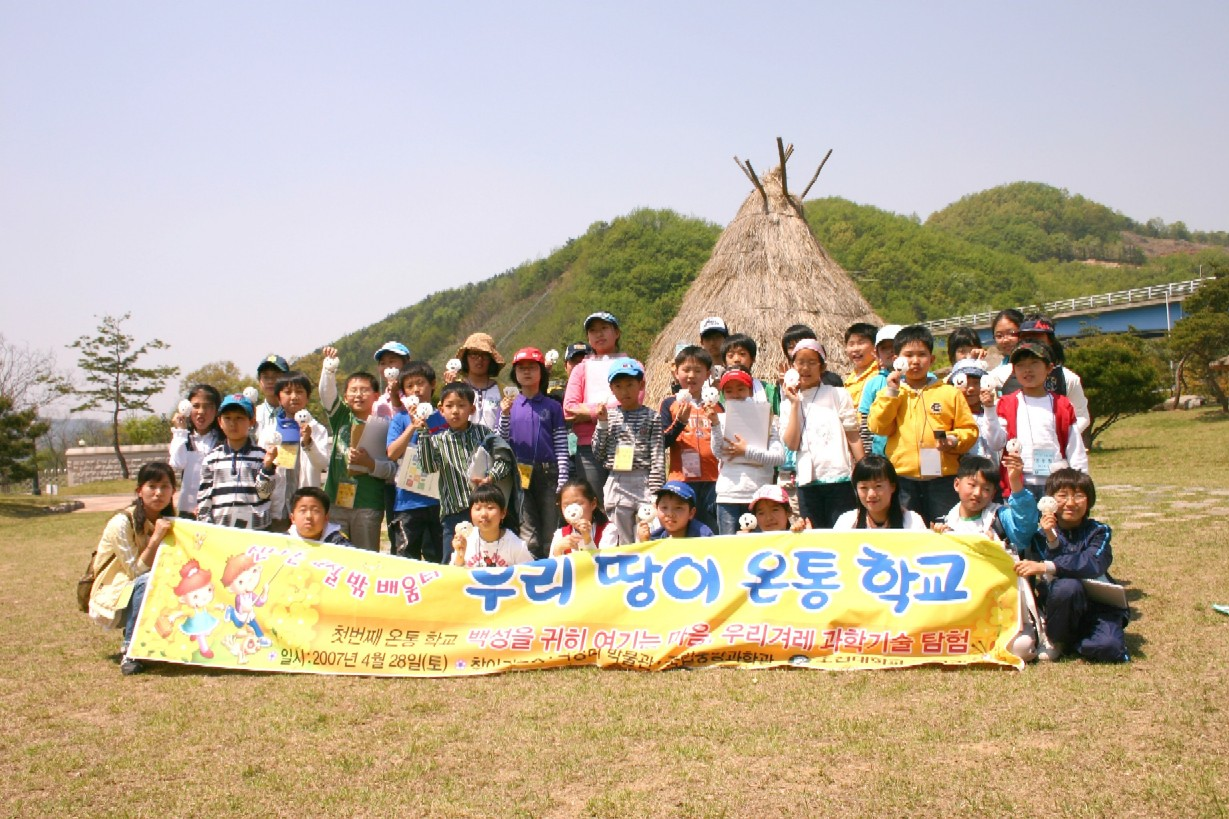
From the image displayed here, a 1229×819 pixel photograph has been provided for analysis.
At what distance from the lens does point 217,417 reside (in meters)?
6.39

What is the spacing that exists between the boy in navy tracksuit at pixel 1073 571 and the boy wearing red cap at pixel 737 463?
60.7 inches

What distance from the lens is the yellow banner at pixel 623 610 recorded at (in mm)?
4785

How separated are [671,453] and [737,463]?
0.55 meters

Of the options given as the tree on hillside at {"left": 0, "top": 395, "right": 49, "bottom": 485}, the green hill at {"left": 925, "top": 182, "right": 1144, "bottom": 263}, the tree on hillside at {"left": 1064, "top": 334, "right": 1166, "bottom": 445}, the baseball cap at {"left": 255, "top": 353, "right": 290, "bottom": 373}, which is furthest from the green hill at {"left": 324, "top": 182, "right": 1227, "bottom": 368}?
the baseball cap at {"left": 255, "top": 353, "right": 290, "bottom": 373}

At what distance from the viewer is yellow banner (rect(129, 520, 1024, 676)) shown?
479cm

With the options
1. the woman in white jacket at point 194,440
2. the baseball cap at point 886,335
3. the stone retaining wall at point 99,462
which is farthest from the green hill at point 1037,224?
the woman in white jacket at point 194,440

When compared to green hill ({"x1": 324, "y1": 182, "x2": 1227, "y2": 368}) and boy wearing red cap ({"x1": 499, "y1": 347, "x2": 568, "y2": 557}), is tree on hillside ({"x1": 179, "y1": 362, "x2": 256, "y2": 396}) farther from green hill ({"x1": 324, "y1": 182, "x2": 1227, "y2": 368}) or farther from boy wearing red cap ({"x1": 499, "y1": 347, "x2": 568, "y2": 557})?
boy wearing red cap ({"x1": 499, "y1": 347, "x2": 568, "y2": 557})

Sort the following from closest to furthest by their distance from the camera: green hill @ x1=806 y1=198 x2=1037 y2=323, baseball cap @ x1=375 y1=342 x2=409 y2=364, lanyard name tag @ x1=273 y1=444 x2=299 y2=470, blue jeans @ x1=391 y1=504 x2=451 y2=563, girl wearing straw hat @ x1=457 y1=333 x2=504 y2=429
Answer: lanyard name tag @ x1=273 y1=444 x2=299 y2=470 → blue jeans @ x1=391 y1=504 x2=451 y2=563 → girl wearing straw hat @ x1=457 y1=333 x2=504 y2=429 → baseball cap @ x1=375 y1=342 x2=409 y2=364 → green hill @ x1=806 y1=198 x2=1037 y2=323

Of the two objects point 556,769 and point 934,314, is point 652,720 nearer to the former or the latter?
point 556,769

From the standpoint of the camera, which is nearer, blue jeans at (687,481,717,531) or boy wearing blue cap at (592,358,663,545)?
boy wearing blue cap at (592,358,663,545)

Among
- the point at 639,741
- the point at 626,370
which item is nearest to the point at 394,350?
the point at 626,370

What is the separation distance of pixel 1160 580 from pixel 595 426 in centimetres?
414

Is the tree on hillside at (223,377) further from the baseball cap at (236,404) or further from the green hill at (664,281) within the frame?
the baseball cap at (236,404)

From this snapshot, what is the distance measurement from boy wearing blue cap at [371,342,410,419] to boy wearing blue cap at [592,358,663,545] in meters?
1.63
